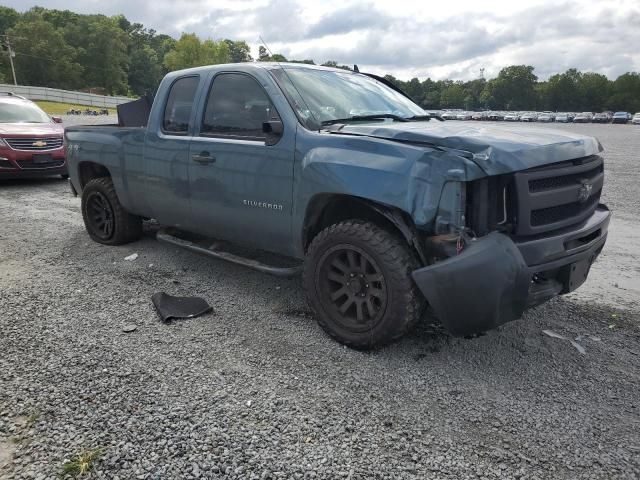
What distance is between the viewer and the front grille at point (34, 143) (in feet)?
33.1

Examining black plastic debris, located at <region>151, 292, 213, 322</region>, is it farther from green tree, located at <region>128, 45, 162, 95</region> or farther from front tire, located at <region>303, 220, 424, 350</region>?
green tree, located at <region>128, 45, 162, 95</region>

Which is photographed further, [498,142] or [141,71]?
[141,71]

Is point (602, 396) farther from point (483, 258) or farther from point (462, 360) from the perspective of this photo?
point (483, 258)

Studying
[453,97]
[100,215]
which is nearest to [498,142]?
[100,215]

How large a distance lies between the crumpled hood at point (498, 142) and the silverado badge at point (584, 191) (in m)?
0.18

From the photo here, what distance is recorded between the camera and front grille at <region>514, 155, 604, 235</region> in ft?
10.1

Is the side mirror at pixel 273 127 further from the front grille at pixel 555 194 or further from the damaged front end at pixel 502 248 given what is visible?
the front grille at pixel 555 194

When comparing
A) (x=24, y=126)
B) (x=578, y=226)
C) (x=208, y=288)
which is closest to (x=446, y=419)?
(x=578, y=226)

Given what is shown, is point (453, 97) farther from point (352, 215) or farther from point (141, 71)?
point (352, 215)

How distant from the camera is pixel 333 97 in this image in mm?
4191

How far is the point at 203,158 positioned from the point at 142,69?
405 ft

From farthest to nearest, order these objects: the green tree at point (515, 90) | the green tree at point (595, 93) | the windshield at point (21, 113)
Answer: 1. the green tree at point (515, 90)
2. the green tree at point (595, 93)
3. the windshield at point (21, 113)

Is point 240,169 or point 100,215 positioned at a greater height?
point 240,169

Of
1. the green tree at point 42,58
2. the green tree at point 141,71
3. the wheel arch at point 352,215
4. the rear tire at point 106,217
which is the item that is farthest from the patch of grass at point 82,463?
the green tree at point 141,71
